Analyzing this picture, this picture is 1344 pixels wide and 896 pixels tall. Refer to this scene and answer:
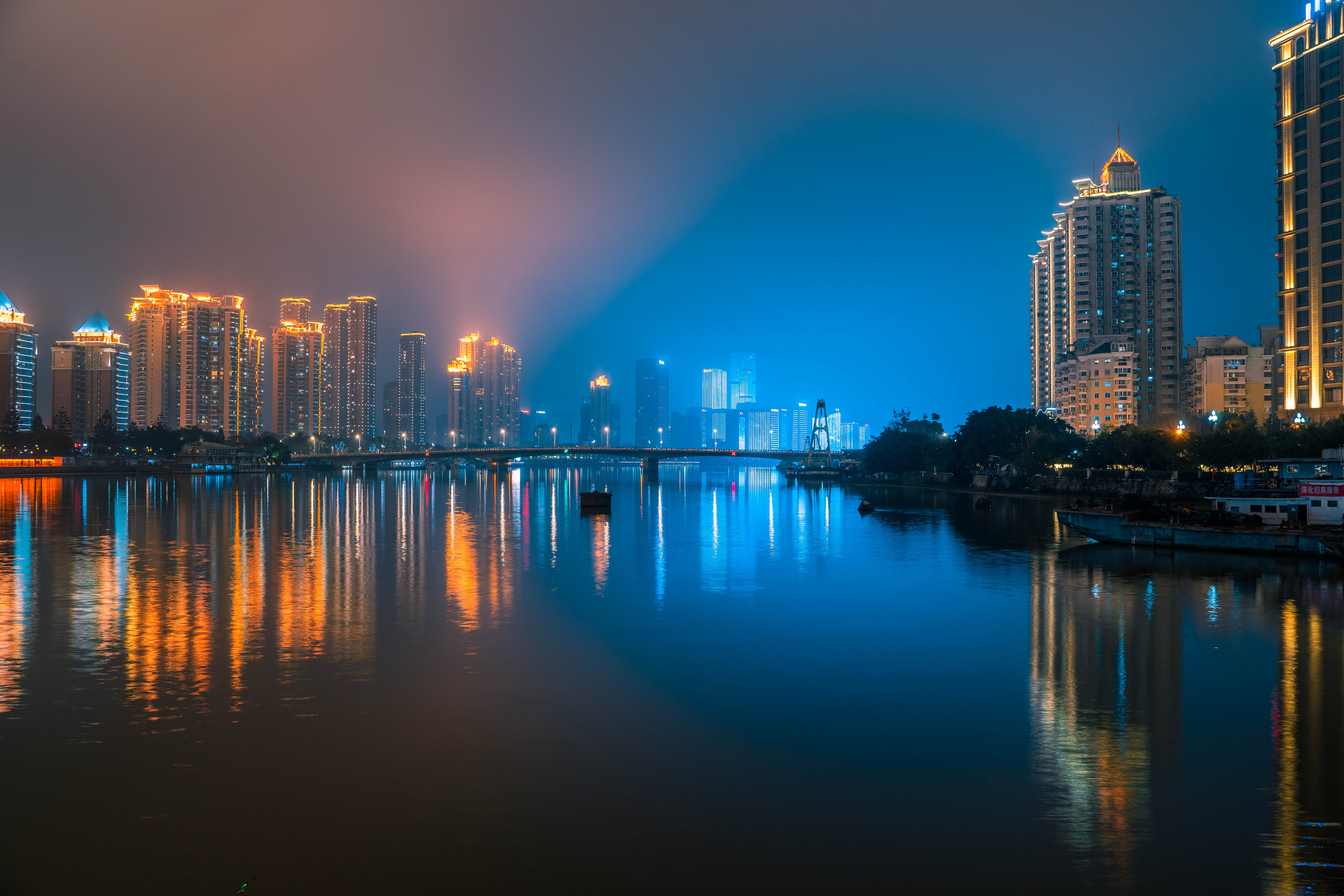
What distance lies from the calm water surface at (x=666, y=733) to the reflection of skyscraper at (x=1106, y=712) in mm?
79

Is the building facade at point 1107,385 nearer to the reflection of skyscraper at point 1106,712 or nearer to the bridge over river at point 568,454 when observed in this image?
the bridge over river at point 568,454

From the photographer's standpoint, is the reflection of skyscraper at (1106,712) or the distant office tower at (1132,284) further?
the distant office tower at (1132,284)

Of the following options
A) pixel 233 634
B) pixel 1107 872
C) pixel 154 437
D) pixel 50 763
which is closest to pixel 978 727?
pixel 1107 872

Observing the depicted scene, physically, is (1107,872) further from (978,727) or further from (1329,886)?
(978,727)

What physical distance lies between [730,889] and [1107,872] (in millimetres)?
4243

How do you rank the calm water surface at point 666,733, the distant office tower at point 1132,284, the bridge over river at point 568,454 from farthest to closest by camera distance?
the bridge over river at point 568,454 < the distant office tower at point 1132,284 < the calm water surface at point 666,733

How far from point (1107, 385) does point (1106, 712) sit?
139567mm

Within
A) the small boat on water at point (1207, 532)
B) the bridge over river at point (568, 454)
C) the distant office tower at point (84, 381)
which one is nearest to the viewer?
the small boat on water at point (1207, 532)

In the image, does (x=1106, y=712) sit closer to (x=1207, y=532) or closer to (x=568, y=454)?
(x=1207, y=532)

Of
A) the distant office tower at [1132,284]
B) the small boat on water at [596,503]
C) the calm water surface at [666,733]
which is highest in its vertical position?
the distant office tower at [1132,284]

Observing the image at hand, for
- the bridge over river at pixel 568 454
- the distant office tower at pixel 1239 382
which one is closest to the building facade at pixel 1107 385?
the distant office tower at pixel 1239 382

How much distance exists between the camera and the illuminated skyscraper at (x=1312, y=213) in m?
79.1

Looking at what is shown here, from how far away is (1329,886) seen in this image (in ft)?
29.0

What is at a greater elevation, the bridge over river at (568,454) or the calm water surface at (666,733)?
the bridge over river at (568,454)
